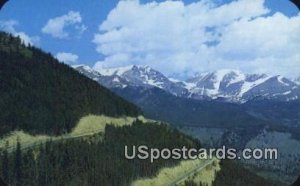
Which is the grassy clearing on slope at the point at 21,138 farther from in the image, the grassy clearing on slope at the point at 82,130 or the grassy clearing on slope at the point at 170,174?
the grassy clearing on slope at the point at 170,174

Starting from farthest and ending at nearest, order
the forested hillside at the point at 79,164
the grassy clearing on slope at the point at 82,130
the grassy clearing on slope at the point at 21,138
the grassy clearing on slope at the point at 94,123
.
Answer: the grassy clearing on slope at the point at 94,123 < the grassy clearing on slope at the point at 82,130 < the grassy clearing on slope at the point at 21,138 < the forested hillside at the point at 79,164

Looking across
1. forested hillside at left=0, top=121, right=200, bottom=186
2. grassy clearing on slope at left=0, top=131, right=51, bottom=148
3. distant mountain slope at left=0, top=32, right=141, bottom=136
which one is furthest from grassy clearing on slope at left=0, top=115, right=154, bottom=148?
forested hillside at left=0, top=121, right=200, bottom=186

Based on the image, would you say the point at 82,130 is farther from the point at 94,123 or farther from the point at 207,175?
the point at 207,175

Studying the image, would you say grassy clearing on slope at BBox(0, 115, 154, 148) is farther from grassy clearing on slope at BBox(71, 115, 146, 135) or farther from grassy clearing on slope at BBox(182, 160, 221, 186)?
grassy clearing on slope at BBox(182, 160, 221, 186)

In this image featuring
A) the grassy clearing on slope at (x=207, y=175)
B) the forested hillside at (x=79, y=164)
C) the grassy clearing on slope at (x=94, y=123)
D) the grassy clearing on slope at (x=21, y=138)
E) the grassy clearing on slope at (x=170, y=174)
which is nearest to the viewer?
the forested hillside at (x=79, y=164)

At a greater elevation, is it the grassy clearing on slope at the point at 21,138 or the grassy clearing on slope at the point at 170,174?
the grassy clearing on slope at the point at 21,138

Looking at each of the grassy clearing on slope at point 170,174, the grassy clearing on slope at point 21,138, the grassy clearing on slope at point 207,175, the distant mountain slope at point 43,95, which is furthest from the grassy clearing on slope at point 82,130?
the grassy clearing on slope at point 207,175

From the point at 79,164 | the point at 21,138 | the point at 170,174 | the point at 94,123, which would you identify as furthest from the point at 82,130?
the point at 170,174
